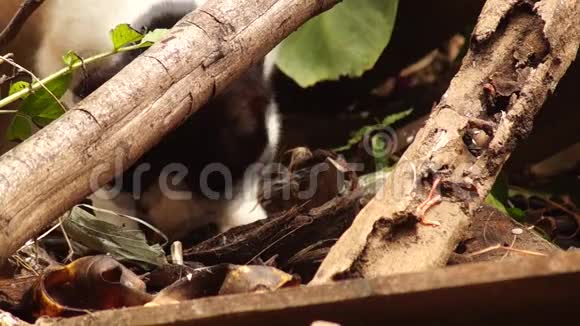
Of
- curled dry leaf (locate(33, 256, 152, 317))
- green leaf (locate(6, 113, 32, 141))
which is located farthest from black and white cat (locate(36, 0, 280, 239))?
curled dry leaf (locate(33, 256, 152, 317))

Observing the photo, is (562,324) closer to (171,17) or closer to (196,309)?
(196,309)

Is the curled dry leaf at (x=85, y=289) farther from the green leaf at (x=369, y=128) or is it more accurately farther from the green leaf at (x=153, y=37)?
the green leaf at (x=369, y=128)

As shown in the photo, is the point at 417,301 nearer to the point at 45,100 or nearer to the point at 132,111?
the point at 132,111

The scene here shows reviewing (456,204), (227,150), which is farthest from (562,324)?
(227,150)

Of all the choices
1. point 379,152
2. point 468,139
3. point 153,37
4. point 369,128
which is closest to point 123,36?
point 153,37

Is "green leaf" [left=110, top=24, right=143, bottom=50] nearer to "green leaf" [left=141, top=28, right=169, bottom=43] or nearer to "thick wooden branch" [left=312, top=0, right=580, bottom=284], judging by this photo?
"green leaf" [left=141, top=28, right=169, bottom=43]

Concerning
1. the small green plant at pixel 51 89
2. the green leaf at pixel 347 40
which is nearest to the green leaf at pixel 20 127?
the small green plant at pixel 51 89
